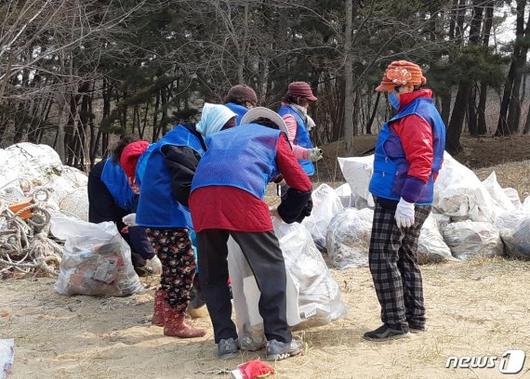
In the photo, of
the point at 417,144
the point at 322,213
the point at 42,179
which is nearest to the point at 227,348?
the point at 417,144

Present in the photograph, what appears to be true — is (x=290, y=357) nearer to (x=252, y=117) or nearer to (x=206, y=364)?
(x=206, y=364)

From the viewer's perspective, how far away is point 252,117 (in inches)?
141

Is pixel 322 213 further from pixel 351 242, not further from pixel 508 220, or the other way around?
pixel 508 220

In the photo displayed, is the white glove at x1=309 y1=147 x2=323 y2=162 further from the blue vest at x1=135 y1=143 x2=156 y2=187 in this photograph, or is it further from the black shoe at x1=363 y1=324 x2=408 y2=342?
the black shoe at x1=363 y1=324 x2=408 y2=342

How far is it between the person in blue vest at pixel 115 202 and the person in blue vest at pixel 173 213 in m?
1.32

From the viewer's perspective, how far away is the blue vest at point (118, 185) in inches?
202

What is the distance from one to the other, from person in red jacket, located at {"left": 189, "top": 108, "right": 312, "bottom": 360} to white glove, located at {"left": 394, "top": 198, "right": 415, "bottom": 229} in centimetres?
47

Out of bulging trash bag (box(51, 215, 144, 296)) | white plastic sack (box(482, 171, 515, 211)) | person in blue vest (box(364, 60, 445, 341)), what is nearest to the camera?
person in blue vest (box(364, 60, 445, 341))

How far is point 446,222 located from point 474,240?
382 millimetres

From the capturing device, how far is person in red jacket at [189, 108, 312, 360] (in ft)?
10.5

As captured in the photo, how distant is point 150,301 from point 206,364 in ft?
5.06

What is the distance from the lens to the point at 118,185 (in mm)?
5164

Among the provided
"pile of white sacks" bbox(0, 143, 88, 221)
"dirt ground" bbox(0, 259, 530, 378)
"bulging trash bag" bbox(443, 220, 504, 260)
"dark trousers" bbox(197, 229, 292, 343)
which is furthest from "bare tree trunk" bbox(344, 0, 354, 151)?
"dark trousers" bbox(197, 229, 292, 343)

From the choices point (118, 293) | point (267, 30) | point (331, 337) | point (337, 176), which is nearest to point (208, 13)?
point (267, 30)
